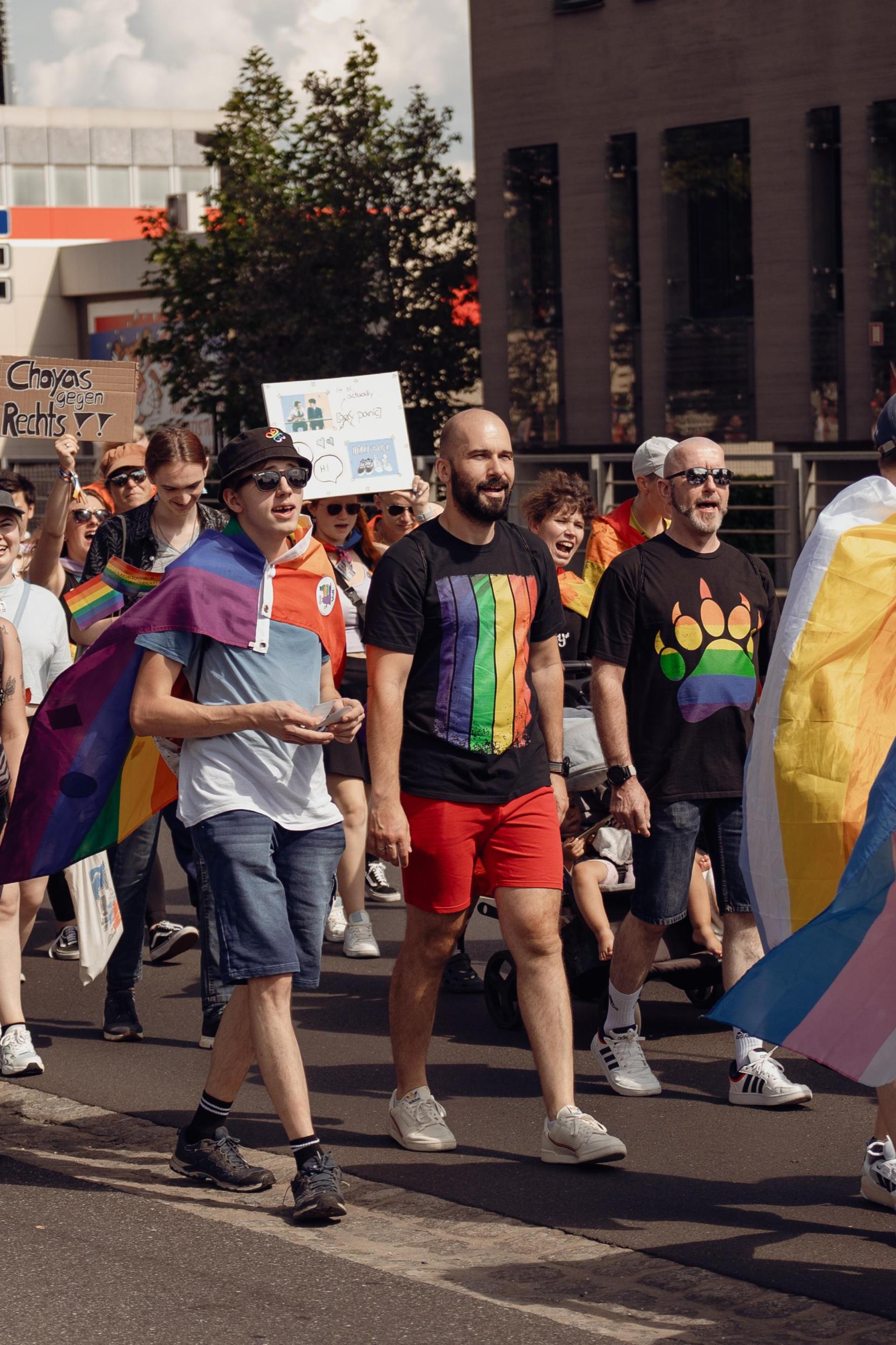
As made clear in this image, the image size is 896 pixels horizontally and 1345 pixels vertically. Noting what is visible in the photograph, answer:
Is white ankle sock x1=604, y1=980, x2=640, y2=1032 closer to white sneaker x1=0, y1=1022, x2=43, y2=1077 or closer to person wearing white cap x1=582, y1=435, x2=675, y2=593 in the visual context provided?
person wearing white cap x1=582, y1=435, x2=675, y2=593

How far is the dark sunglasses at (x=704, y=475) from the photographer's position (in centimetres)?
652

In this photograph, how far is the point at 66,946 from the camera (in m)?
9.31

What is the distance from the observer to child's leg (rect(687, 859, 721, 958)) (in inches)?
294

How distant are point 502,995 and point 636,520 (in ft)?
6.48

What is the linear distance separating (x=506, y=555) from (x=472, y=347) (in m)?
29.5

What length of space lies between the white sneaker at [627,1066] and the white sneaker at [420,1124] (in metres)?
0.76

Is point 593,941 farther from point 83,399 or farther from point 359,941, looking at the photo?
point 83,399

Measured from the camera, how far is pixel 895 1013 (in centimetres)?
464

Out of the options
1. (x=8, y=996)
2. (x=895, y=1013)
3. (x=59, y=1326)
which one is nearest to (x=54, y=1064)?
(x=8, y=996)

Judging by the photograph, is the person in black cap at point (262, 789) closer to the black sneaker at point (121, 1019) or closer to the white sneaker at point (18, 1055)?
the white sneaker at point (18, 1055)

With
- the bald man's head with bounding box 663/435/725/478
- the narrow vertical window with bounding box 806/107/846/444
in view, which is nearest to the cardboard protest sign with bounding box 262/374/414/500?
the bald man's head with bounding box 663/435/725/478

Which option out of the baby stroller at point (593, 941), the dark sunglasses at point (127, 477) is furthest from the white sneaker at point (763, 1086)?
the dark sunglasses at point (127, 477)

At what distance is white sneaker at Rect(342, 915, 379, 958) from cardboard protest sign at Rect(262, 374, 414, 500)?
2434 millimetres

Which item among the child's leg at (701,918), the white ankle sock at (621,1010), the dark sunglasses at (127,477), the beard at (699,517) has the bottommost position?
the white ankle sock at (621,1010)
